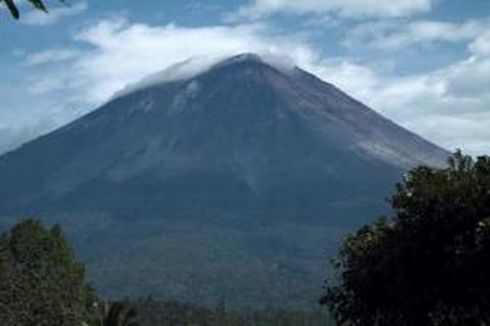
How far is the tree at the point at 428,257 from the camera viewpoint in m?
22.0

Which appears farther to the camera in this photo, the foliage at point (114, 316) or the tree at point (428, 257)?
the foliage at point (114, 316)

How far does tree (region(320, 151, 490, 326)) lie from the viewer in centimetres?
2202

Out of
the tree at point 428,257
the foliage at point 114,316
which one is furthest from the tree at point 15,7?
the foliage at point 114,316

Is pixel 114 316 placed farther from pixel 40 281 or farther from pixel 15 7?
pixel 15 7

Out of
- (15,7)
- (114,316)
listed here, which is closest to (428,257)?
(15,7)

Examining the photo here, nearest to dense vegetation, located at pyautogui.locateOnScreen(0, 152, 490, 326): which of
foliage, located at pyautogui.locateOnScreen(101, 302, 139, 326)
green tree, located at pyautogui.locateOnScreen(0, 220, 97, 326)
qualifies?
foliage, located at pyautogui.locateOnScreen(101, 302, 139, 326)

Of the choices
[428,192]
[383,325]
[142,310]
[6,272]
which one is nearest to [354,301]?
[383,325]

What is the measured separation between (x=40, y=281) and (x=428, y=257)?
1277 inches

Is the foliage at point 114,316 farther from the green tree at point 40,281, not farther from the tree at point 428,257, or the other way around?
the tree at point 428,257

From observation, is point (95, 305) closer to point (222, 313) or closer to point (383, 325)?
point (383, 325)

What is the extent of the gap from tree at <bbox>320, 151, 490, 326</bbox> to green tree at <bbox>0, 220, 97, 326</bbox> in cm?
2700

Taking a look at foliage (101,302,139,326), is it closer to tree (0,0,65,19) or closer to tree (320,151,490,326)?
tree (320,151,490,326)

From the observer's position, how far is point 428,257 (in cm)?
2320

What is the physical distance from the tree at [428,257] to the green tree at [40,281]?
88.6 feet
